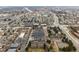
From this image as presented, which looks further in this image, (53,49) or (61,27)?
(61,27)

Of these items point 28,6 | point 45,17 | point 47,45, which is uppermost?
point 28,6

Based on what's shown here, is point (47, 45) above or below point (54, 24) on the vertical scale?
below

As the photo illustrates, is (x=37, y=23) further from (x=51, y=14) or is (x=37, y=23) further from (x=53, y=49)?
(x=53, y=49)

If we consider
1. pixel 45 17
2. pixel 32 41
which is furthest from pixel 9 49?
pixel 45 17

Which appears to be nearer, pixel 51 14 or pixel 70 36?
pixel 70 36
